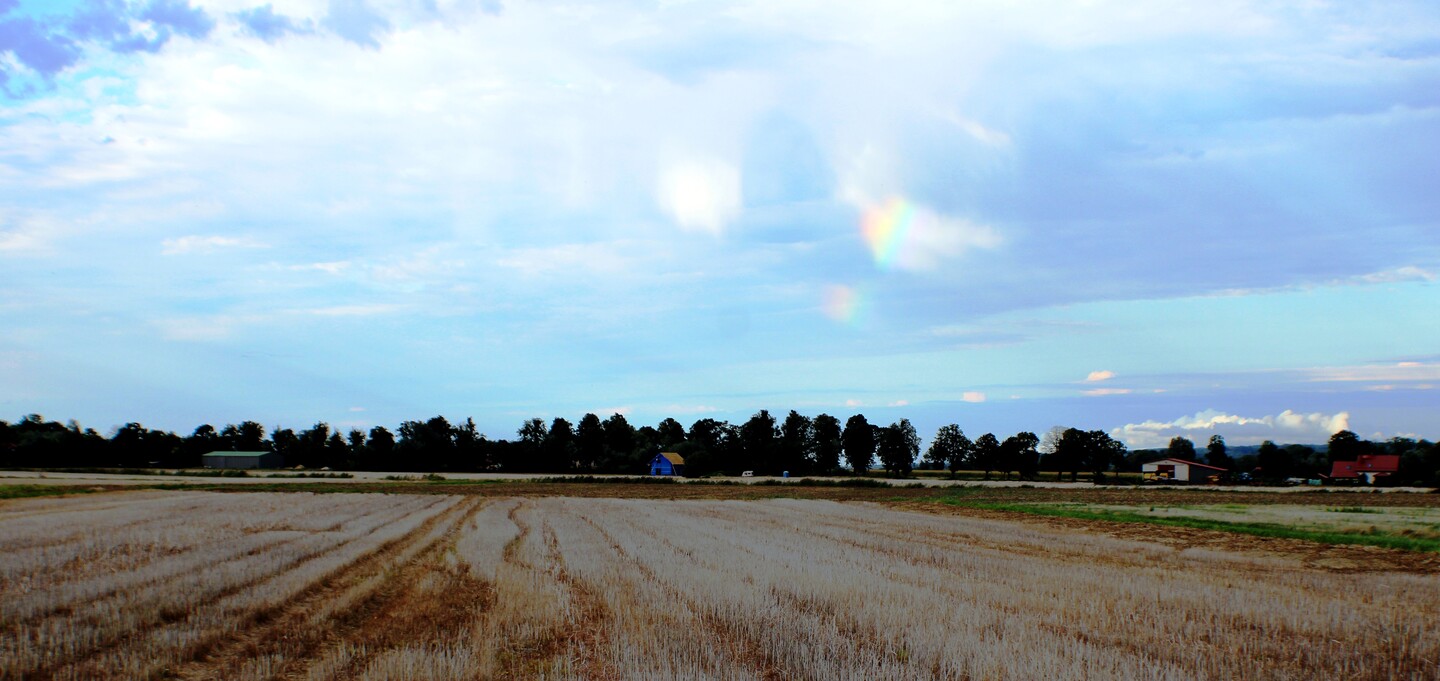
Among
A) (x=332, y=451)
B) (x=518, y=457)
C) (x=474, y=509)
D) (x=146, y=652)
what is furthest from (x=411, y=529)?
(x=332, y=451)

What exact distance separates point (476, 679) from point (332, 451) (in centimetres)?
20631

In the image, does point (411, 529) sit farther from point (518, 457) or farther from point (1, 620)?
point (518, 457)

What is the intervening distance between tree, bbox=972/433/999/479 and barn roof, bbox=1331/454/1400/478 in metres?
58.8

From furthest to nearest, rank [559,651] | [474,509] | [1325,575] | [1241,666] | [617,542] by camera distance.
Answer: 1. [474,509]
2. [617,542]
3. [1325,575]
4. [559,651]
5. [1241,666]

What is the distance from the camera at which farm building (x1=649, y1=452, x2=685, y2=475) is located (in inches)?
5600

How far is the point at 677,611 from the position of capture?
38.1 ft

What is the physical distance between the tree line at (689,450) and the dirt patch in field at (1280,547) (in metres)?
109

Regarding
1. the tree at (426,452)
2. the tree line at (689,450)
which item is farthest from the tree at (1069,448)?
the tree at (426,452)

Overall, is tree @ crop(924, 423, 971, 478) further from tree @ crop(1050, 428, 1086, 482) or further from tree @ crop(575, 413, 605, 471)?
tree @ crop(575, 413, 605, 471)

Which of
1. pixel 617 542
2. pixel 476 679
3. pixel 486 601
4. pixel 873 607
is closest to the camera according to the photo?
pixel 476 679

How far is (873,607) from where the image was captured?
457 inches

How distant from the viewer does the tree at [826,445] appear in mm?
163250

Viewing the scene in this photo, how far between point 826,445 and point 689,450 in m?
28.5

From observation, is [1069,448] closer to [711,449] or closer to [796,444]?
[796,444]
